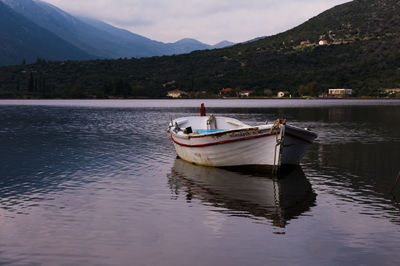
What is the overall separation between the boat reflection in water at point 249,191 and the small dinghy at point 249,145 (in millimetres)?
561

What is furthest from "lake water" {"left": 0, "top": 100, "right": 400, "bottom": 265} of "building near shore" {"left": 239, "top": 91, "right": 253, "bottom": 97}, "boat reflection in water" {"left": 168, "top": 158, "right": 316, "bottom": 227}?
"building near shore" {"left": 239, "top": 91, "right": 253, "bottom": 97}

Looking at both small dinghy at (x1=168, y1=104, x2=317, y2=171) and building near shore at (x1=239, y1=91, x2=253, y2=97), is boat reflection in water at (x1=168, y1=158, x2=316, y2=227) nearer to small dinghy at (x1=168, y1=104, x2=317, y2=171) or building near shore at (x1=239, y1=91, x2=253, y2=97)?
small dinghy at (x1=168, y1=104, x2=317, y2=171)

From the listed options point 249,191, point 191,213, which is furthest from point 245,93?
point 191,213

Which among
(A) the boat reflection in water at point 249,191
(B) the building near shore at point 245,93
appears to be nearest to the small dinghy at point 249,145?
(A) the boat reflection in water at point 249,191

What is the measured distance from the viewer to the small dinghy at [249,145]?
776 inches

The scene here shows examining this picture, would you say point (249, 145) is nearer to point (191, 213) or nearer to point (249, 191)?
point (249, 191)

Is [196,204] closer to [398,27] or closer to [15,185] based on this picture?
[15,185]

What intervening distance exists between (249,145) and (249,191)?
336cm

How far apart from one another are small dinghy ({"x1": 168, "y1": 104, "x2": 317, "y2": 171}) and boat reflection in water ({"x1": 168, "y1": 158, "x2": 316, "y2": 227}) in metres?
0.56

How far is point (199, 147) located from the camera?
22562mm

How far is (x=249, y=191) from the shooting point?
1752cm

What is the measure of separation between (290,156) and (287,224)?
9182 mm

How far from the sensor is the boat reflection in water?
14500 millimetres

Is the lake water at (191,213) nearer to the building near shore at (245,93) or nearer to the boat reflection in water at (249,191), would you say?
the boat reflection in water at (249,191)
